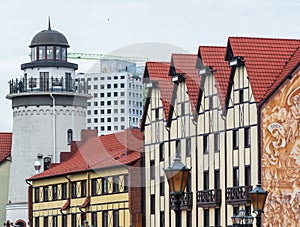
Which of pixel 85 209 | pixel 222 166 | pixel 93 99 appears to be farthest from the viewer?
pixel 93 99

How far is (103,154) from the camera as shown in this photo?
111 metres

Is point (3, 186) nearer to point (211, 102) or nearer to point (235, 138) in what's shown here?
point (211, 102)

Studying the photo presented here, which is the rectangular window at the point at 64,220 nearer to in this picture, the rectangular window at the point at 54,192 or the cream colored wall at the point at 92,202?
the cream colored wall at the point at 92,202

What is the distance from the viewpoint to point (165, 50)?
96500mm

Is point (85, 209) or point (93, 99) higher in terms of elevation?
point (93, 99)

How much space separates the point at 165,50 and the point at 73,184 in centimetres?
2015

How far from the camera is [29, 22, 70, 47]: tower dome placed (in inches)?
4875

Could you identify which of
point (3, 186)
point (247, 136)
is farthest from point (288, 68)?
point (3, 186)

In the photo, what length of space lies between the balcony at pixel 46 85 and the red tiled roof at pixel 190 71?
28.5 m

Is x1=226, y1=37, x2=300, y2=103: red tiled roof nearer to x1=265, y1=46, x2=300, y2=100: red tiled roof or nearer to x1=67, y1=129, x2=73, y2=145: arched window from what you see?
x1=265, y1=46, x2=300, y2=100: red tiled roof

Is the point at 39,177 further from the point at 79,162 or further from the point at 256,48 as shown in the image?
the point at 256,48

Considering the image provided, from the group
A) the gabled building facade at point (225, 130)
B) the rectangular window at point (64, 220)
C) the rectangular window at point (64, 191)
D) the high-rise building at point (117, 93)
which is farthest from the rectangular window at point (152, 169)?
the high-rise building at point (117, 93)

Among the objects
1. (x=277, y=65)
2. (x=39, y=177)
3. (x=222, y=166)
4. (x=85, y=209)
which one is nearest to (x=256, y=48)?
(x=277, y=65)

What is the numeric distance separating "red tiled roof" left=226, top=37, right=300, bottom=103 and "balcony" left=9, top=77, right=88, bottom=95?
121ft
